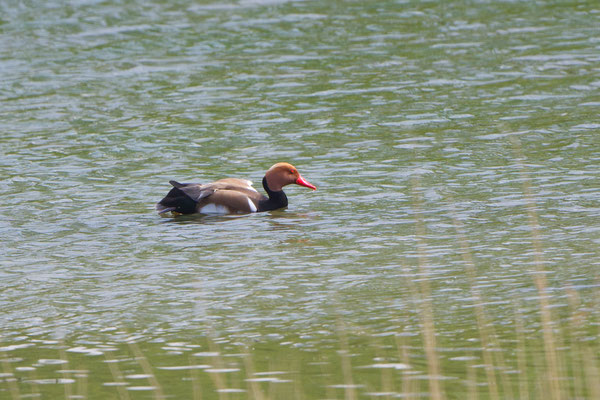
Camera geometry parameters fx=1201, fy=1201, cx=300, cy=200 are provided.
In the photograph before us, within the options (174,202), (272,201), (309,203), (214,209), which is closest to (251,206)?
(272,201)

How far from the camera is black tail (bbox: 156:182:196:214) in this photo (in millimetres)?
14102

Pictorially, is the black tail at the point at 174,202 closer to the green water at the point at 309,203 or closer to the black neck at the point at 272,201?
the green water at the point at 309,203

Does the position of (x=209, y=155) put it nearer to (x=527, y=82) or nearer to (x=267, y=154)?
(x=267, y=154)

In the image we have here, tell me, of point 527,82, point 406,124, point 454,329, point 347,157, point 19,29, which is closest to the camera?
point 454,329

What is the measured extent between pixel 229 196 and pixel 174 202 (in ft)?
2.21

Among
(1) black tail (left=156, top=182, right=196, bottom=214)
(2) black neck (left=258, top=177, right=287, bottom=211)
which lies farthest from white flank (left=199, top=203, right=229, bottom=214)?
(2) black neck (left=258, top=177, right=287, bottom=211)

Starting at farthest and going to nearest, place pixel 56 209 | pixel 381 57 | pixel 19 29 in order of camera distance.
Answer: pixel 19 29 → pixel 381 57 → pixel 56 209

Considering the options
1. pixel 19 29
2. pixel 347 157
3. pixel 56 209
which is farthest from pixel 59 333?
pixel 19 29

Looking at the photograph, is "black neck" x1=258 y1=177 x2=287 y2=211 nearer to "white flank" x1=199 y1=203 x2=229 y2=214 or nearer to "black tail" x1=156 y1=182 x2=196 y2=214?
"white flank" x1=199 y1=203 x2=229 y2=214

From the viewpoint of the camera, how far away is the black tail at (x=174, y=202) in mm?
14102

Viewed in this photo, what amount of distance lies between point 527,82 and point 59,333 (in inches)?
499

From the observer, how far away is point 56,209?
14422 millimetres

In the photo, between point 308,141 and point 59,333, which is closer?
point 59,333

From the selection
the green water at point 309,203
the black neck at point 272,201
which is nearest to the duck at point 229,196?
the black neck at point 272,201
